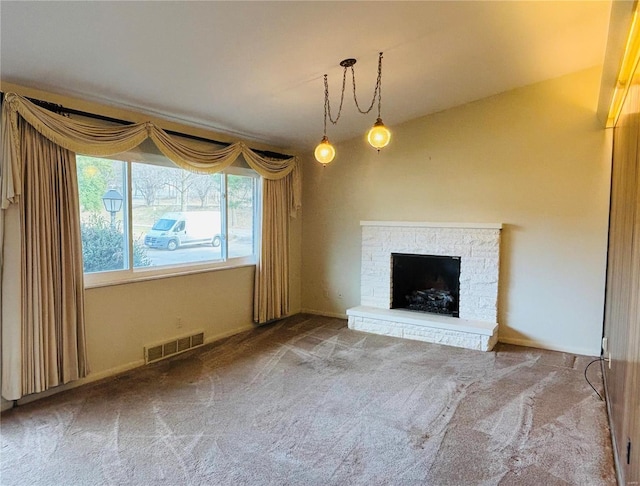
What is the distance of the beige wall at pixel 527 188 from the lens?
14.2 ft

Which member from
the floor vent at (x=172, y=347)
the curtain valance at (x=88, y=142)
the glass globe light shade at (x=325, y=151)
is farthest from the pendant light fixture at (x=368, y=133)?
the floor vent at (x=172, y=347)

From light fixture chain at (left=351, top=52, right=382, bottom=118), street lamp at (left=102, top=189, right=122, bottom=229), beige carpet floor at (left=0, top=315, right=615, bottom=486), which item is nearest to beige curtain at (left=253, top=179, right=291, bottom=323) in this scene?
beige carpet floor at (left=0, top=315, right=615, bottom=486)

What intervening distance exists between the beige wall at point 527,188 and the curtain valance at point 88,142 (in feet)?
5.37

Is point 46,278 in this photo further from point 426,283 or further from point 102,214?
point 426,283

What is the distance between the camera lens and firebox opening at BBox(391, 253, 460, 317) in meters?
5.15

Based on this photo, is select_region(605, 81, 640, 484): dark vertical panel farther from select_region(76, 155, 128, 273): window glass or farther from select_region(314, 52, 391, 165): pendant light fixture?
select_region(76, 155, 128, 273): window glass

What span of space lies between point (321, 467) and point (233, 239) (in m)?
3.28

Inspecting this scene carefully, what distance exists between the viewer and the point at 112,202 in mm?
3758

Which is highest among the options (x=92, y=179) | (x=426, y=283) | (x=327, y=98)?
(x=327, y=98)

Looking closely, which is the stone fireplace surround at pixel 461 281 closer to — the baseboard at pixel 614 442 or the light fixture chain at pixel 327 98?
the baseboard at pixel 614 442

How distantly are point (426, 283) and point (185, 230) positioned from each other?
315 centimetres

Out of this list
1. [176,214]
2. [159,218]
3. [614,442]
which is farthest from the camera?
[176,214]

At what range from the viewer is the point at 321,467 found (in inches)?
94.3

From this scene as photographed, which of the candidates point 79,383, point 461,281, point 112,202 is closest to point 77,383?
point 79,383
